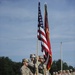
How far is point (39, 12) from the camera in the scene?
1759 cm

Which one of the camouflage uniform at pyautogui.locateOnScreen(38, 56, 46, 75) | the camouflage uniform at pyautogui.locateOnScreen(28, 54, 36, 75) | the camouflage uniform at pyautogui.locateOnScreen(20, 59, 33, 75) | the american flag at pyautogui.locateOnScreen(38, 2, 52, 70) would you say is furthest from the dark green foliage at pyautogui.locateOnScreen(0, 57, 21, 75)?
the camouflage uniform at pyautogui.locateOnScreen(20, 59, 33, 75)

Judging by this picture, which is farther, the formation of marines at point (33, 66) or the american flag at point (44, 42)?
the american flag at point (44, 42)

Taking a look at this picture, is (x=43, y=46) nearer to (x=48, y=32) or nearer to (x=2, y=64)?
(x=48, y=32)

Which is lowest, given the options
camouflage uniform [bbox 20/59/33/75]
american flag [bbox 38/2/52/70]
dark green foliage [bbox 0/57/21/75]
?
camouflage uniform [bbox 20/59/33/75]

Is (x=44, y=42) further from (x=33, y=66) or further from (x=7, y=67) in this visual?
(x=7, y=67)

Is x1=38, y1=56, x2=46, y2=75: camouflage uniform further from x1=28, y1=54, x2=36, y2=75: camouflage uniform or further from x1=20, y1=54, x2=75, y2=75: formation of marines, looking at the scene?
x1=28, y1=54, x2=36, y2=75: camouflage uniform

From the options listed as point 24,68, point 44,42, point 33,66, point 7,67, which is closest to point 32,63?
point 33,66

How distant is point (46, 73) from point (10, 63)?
91254 millimetres

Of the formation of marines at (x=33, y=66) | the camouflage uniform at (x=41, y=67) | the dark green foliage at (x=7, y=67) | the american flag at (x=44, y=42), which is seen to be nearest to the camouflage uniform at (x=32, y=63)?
the formation of marines at (x=33, y=66)

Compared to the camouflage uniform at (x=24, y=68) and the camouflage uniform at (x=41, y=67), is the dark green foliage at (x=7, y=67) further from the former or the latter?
the camouflage uniform at (x=24, y=68)

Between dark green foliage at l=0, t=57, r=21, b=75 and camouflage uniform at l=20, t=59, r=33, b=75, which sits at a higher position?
dark green foliage at l=0, t=57, r=21, b=75

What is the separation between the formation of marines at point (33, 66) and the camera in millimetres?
15084

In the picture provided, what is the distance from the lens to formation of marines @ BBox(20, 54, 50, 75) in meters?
15.1

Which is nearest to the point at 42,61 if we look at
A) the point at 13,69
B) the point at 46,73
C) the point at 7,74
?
the point at 46,73
